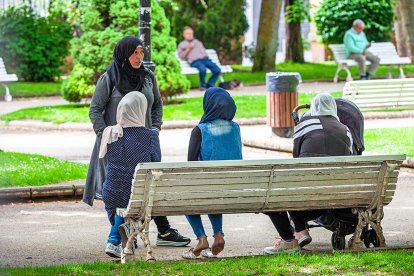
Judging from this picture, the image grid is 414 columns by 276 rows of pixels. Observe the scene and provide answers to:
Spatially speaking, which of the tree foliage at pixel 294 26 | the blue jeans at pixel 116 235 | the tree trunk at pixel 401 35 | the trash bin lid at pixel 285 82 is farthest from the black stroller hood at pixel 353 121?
the tree trunk at pixel 401 35

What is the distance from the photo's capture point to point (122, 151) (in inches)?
387

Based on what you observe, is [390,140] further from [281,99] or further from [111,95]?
[111,95]

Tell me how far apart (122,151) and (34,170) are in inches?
198

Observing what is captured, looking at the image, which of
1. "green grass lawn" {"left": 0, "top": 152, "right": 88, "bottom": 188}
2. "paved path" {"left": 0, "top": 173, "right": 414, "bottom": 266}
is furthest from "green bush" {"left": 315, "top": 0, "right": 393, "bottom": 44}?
"paved path" {"left": 0, "top": 173, "right": 414, "bottom": 266}

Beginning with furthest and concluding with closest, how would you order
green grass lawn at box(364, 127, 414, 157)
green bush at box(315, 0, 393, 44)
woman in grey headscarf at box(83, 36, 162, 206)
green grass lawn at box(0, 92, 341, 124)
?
green bush at box(315, 0, 393, 44) → green grass lawn at box(0, 92, 341, 124) → green grass lawn at box(364, 127, 414, 157) → woman in grey headscarf at box(83, 36, 162, 206)

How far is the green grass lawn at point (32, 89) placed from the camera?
93.4 feet

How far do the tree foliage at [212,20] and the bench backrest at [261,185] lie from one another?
1118 inches

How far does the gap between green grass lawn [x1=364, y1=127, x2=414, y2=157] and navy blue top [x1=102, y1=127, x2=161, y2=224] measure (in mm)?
6611

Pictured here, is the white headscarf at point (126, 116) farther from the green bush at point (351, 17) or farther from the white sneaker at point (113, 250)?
the green bush at point (351, 17)

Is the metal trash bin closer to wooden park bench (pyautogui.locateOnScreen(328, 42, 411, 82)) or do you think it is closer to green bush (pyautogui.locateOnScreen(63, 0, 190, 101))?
green bush (pyautogui.locateOnScreen(63, 0, 190, 101))

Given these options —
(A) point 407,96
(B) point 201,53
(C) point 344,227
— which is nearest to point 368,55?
(B) point 201,53

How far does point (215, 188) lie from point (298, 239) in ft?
3.24

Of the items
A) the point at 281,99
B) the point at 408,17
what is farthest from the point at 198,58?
the point at 281,99

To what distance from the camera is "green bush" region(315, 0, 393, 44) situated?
35.9 m
